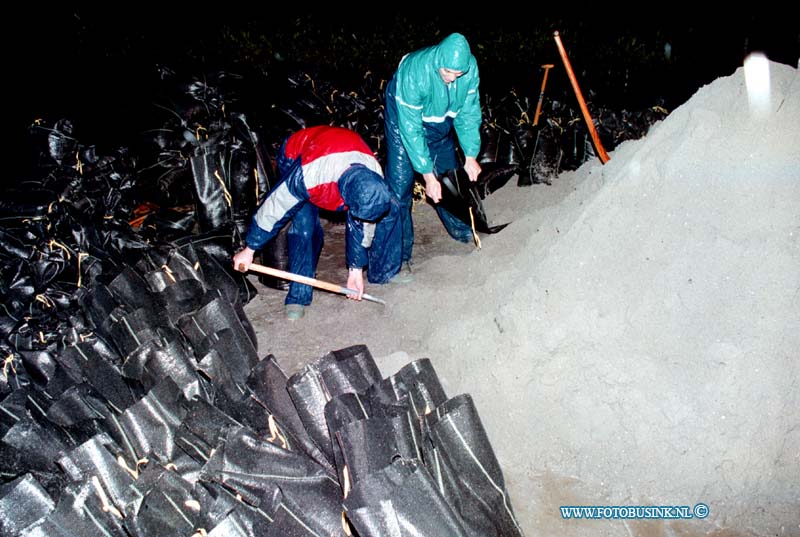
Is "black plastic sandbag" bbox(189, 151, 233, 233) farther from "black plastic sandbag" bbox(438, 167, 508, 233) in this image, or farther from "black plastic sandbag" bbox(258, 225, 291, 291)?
"black plastic sandbag" bbox(438, 167, 508, 233)

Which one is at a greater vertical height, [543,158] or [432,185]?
[432,185]

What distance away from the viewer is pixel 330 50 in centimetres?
662

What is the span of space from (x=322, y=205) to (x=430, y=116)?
1031 mm

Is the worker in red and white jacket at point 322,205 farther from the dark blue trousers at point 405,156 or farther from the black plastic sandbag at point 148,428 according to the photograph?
the black plastic sandbag at point 148,428

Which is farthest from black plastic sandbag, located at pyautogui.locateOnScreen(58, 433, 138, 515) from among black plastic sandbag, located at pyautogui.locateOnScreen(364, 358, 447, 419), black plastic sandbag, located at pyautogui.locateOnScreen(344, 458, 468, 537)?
black plastic sandbag, located at pyautogui.locateOnScreen(364, 358, 447, 419)

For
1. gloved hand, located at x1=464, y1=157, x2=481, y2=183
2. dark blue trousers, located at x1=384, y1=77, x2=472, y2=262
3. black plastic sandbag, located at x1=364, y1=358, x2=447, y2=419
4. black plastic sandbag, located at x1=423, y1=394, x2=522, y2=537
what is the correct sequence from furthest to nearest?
gloved hand, located at x1=464, y1=157, x2=481, y2=183 < dark blue trousers, located at x1=384, y1=77, x2=472, y2=262 < black plastic sandbag, located at x1=364, y1=358, x2=447, y2=419 < black plastic sandbag, located at x1=423, y1=394, x2=522, y2=537

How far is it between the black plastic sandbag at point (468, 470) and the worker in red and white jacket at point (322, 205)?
129cm

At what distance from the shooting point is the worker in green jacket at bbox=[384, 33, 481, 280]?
10.5ft

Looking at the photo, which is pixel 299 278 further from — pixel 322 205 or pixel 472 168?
pixel 472 168

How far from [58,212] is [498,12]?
6.78m

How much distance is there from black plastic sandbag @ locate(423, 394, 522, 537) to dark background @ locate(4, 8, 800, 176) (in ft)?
11.9

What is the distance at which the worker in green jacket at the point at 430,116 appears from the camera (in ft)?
10.5

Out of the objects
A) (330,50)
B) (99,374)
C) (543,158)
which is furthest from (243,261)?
(330,50)

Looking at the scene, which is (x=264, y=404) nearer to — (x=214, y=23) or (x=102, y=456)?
(x=102, y=456)
